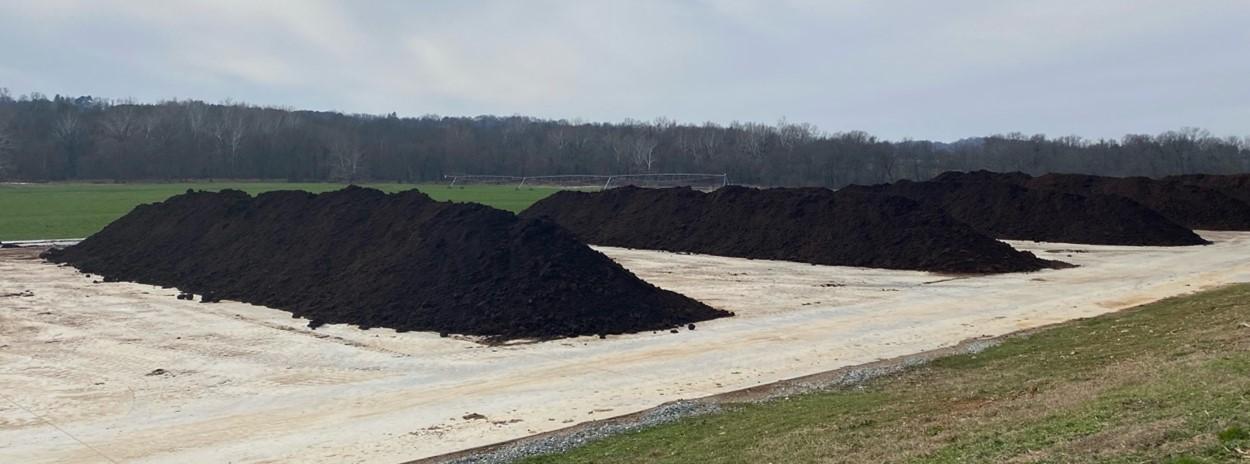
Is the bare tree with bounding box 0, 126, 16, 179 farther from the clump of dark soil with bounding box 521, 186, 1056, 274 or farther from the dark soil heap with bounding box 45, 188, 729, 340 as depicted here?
the dark soil heap with bounding box 45, 188, 729, 340

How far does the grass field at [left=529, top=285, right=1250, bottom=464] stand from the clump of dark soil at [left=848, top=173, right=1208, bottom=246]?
2737 cm

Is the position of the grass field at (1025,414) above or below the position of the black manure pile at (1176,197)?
below

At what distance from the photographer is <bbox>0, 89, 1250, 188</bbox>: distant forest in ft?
323

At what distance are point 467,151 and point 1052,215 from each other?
3395 inches

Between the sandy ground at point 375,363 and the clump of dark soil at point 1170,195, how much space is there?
2740 centimetres

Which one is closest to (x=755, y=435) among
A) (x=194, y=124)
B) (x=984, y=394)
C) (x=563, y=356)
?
(x=984, y=394)

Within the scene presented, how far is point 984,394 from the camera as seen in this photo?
9.98 meters

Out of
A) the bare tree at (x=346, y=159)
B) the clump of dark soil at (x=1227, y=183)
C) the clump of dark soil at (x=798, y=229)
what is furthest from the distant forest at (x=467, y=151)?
the clump of dark soil at (x=798, y=229)

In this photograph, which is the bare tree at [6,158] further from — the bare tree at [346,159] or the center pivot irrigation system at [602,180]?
the center pivot irrigation system at [602,180]

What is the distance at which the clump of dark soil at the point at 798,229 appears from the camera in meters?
30.6

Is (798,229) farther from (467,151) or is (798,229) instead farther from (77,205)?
(467,151)

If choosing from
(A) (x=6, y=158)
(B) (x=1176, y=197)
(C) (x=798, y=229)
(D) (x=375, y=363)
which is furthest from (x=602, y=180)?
(D) (x=375, y=363)

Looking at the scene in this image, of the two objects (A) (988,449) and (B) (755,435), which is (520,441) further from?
(A) (988,449)

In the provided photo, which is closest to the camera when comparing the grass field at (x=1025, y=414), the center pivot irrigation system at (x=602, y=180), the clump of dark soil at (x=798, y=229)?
the grass field at (x=1025, y=414)
